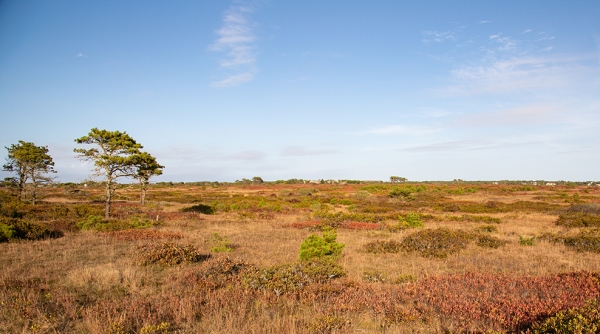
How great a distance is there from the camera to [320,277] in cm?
784

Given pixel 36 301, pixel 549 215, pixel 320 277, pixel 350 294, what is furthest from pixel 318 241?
pixel 549 215

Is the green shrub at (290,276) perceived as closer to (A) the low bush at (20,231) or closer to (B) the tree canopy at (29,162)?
(A) the low bush at (20,231)

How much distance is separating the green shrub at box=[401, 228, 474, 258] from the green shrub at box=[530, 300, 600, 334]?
266 inches

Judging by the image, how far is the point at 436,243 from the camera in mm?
12469

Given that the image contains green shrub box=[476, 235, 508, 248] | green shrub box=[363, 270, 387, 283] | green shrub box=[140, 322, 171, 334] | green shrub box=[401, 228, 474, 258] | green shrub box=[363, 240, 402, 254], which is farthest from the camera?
green shrub box=[476, 235, 508, 248]

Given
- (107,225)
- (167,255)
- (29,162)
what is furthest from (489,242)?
(29,162)

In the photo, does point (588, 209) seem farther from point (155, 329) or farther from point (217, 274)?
point (155, 329)

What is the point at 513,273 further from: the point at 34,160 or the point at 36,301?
the point at 34,160

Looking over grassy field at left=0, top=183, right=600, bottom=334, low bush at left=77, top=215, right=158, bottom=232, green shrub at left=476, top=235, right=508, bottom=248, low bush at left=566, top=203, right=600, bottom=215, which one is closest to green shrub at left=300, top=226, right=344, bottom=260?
grassy field at left=0, top=183, right=600, bottom=334

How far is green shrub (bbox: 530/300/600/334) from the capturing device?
12.9 feet

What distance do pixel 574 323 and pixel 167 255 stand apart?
384 inches

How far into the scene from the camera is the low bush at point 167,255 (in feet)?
31.6

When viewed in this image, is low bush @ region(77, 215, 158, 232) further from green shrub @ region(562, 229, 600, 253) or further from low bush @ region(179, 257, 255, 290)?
green shrub @ region(562, 229, 600, 253)

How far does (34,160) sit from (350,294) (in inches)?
1647
